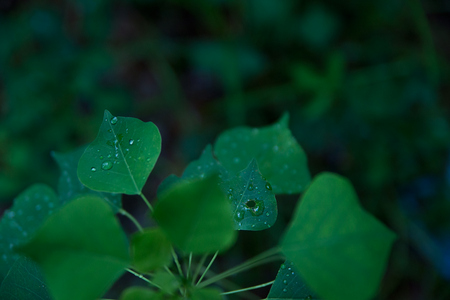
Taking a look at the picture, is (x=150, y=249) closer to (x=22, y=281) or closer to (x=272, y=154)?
(x=22, y=281)

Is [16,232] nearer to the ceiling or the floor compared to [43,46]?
nearer to the floor

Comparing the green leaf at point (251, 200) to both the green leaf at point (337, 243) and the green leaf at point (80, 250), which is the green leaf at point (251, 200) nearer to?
the green leaf at point (337, 243)

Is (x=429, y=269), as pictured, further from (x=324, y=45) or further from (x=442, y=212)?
(x=324, y=45)

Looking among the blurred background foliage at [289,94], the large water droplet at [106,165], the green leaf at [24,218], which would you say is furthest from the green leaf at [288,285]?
the blurred background foliage at [289,94]

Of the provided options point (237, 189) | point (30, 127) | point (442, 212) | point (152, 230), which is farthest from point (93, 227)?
point (442, 212)

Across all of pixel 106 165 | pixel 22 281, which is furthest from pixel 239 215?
pixel 22 281

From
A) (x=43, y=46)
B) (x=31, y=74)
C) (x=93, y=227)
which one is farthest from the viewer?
(x=43, y=46)

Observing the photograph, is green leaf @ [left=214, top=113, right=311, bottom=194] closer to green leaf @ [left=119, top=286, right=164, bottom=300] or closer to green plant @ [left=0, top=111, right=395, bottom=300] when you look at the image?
green plant @ [left=0, top=111, right=395, bottom=300]
